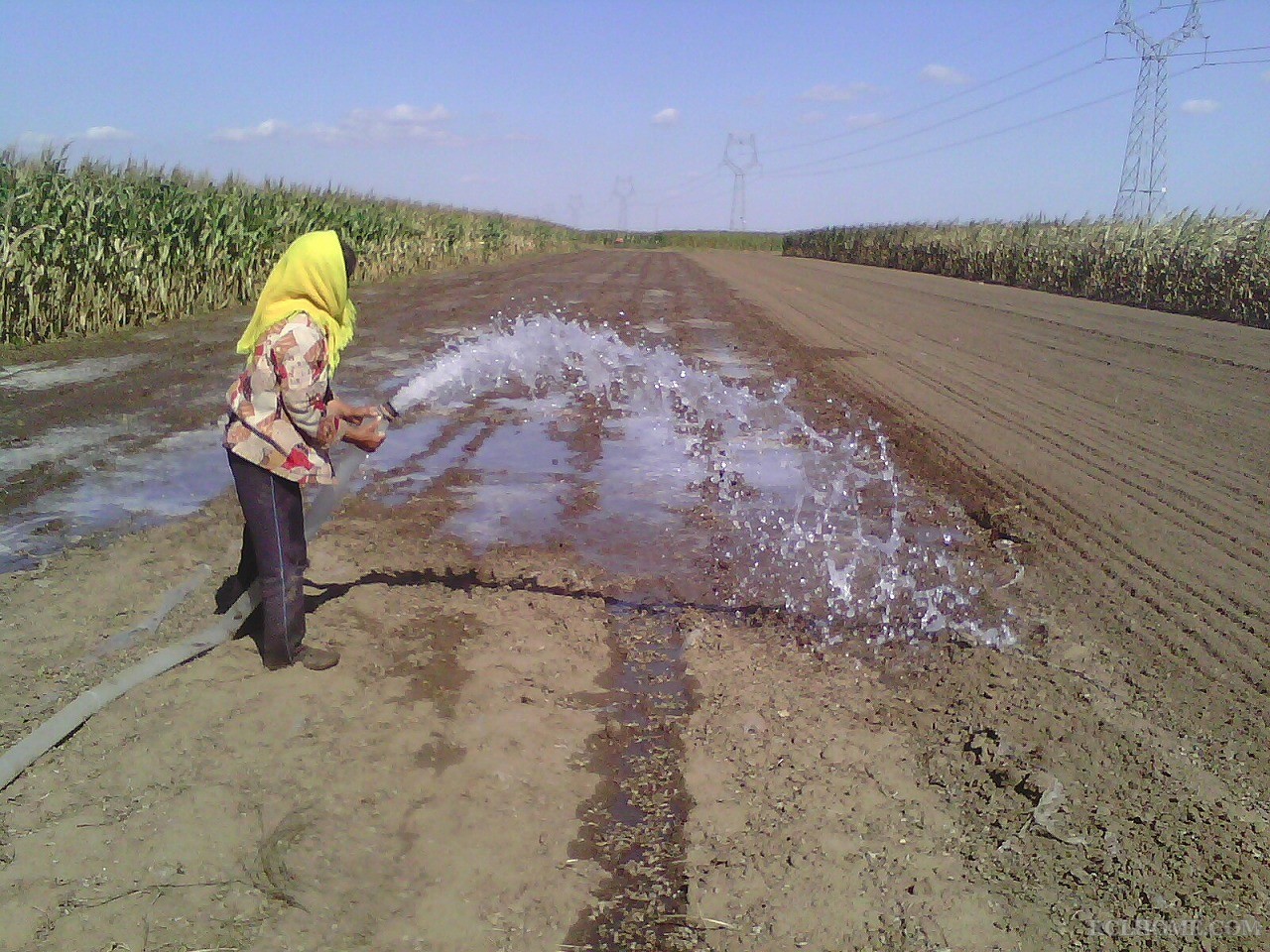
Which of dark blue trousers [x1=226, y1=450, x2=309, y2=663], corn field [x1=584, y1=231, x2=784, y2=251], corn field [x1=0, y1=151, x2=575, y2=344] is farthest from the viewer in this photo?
corn field [x1=584, y1=231, x2=784, y2=251]

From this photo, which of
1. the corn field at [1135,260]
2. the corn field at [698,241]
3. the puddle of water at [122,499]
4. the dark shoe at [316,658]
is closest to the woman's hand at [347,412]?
the dark shoe at [316,658]

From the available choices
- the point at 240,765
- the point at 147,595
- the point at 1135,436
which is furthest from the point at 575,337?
the point at 240,765

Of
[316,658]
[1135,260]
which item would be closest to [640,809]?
[316,658]

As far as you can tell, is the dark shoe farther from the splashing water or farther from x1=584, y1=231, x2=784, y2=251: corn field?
x1=584, y1=231, x2=784, y2=251: corn field

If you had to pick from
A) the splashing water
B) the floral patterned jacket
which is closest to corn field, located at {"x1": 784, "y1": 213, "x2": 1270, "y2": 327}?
the splashing water

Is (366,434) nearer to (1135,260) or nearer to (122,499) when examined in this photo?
(122,499)

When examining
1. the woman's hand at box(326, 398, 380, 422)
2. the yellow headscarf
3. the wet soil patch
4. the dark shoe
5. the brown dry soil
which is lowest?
the wet soil patch

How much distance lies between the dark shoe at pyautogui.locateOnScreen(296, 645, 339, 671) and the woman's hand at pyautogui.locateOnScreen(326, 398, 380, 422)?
1015mm

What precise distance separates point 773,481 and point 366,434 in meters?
3.86

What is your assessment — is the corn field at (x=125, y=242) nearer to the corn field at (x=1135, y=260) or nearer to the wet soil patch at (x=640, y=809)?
the wet soil patch at (x=640, y=809)

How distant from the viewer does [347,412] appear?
13.3 feet

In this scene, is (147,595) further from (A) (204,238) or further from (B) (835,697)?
(A) (204,238)

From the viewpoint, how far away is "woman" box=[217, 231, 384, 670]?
3.74 metres

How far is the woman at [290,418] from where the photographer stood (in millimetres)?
3742
